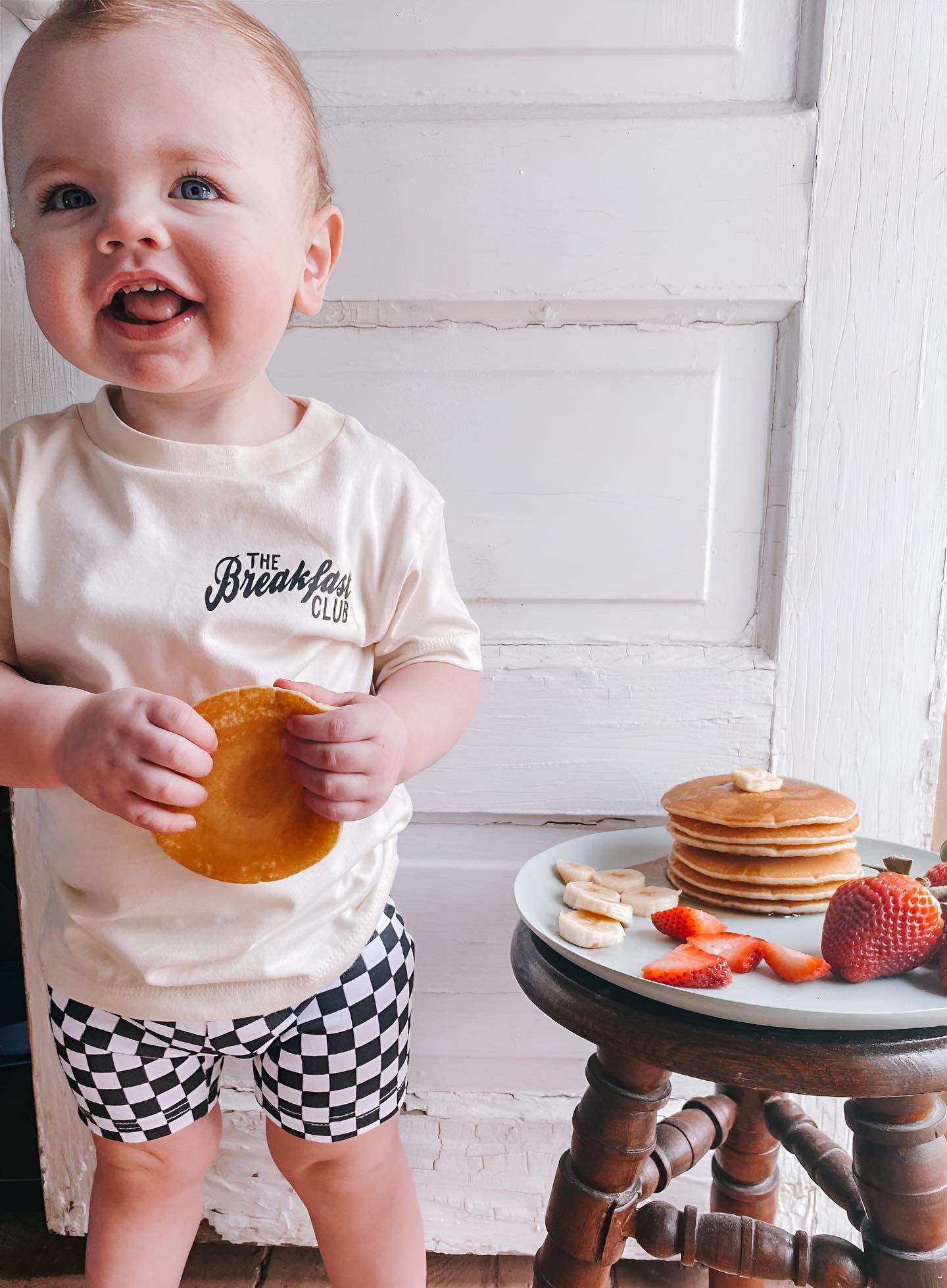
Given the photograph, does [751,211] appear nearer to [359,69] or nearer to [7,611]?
[359,69]

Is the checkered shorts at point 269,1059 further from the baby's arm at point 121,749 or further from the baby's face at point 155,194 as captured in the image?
the baby's face at point 155,194

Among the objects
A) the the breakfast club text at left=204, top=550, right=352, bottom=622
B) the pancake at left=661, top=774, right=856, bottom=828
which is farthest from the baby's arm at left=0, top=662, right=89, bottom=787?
the pancake at left=661, top=774, right=856, bottom=828

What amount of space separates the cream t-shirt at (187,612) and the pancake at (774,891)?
27 cm

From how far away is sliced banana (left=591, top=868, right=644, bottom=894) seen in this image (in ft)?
2.34

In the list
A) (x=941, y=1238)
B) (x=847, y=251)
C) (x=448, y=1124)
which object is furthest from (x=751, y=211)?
(x=448, y=1124)

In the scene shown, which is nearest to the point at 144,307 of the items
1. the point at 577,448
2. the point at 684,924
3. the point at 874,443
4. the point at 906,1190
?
the point at 577,448

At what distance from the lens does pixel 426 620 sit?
70 centimetres

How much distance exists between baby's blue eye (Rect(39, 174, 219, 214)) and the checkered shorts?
53 cm

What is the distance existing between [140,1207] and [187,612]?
0.46m

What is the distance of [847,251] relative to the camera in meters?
0.83

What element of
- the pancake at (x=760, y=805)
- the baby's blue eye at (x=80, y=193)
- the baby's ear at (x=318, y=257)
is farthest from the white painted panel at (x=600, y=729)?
the baby's blue eye at (x=80, y=193)

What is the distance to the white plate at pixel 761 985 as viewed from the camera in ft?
1.84

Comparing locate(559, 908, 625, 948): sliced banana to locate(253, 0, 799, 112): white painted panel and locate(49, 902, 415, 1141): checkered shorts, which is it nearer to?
locate(49, 902, 415, 1141): checkered shorts

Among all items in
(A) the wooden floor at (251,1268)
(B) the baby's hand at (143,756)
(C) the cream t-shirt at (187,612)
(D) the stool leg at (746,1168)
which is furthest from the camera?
(A) the wooden floor at (251,1268)
